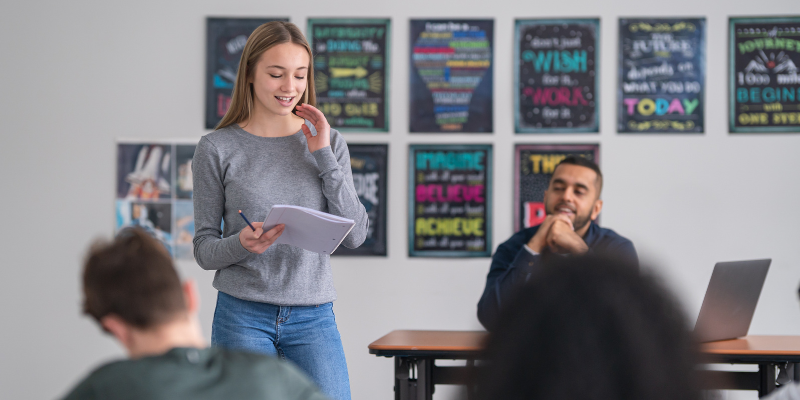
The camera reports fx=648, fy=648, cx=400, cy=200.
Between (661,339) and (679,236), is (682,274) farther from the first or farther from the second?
(661,339)

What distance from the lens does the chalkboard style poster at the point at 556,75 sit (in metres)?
3.14

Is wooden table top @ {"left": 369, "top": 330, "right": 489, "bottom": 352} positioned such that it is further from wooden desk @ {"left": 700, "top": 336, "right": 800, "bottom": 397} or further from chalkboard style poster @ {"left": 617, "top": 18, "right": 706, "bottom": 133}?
chalkboard style poster @ {"left": 617, "top": 18, "right": 706, "bottom": 133}

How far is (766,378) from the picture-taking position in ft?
7.42

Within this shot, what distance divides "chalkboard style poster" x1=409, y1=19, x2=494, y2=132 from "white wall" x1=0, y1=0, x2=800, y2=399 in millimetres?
52

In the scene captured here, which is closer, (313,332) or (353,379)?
(313,332)

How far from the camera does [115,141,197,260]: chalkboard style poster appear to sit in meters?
Result: 3.27

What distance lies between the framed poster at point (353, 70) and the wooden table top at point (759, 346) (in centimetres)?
176

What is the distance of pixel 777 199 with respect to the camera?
3.09 metres

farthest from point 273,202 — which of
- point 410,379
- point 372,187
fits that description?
point 372,187

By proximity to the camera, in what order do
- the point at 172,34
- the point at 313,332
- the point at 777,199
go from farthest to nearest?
the point at 172,34 < the point at 777,199 < the point at 313,332

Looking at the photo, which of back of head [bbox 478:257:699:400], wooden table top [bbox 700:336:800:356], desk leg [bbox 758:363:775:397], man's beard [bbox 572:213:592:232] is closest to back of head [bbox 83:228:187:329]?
back of head [bbox 478:257:699:400]

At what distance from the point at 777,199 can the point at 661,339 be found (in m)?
3.09

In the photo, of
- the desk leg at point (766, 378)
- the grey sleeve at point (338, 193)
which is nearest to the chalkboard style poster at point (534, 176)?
the desk leg at point (766, 378)

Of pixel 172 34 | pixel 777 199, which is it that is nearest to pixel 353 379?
pixel 172 34
